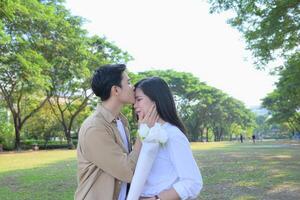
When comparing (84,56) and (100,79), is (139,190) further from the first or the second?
(84,56)

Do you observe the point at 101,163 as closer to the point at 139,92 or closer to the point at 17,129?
the point at 139,92

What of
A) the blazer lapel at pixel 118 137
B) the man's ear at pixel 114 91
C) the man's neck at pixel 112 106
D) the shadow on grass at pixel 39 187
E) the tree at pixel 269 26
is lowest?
the shadow on grass at pixel 39 187

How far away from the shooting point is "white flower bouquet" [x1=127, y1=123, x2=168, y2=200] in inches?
87.9

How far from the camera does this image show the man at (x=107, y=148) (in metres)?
2.37

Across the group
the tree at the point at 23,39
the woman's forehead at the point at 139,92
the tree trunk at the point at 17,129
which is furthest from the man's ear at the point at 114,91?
the tree trunk at the point at 17,129

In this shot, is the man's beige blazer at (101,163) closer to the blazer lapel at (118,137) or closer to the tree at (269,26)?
the blazer lapel at (118,137)

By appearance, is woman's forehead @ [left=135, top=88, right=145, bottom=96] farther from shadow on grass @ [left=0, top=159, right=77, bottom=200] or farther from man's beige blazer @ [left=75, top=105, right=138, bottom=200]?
shadow on grass @ [left=0, top=159, right=77, bottom=200]

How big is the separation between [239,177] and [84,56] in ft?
68.8

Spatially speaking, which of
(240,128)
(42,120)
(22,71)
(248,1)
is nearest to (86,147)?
(248,1)

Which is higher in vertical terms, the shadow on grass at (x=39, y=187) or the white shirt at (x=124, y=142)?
the white shirt at (x=124, y=142)

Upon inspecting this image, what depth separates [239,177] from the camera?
39.0ft

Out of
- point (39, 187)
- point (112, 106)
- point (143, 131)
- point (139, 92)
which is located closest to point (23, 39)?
point (39, 187)

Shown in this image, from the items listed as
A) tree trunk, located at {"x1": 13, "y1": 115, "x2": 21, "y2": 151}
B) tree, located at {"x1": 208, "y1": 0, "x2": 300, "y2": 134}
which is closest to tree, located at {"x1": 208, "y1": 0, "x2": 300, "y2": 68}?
tree, located at {"x1": 208, "y1": 0, "x2": 300, "y2": 134}

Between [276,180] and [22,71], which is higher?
[22,71]
